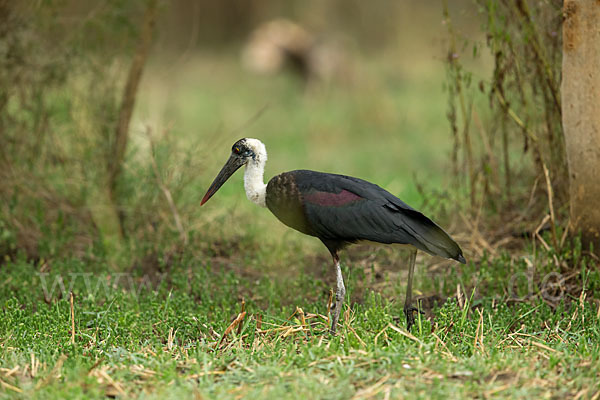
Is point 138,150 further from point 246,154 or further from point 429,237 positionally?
point 429,237

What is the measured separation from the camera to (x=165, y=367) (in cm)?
369

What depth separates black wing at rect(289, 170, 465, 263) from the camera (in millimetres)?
4570

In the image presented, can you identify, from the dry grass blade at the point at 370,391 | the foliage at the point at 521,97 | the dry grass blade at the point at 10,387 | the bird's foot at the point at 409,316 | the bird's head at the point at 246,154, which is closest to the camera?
the dry grass blade at the point at 370,391

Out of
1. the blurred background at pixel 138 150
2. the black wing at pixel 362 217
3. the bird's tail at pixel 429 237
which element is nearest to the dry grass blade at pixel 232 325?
the black wing at pixel 362 217

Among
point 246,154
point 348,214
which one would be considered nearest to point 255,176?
point 246,154

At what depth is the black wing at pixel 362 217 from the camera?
4570 mm

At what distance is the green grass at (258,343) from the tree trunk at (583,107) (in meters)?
0.63

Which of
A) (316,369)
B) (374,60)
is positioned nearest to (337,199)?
(316,369)

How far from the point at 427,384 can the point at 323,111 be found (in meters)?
9.91

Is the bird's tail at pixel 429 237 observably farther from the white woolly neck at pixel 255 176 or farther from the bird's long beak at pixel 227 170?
the bird's long beak at pixel 227 170

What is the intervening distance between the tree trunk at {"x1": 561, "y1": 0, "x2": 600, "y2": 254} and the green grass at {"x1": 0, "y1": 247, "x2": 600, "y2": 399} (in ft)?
2.07

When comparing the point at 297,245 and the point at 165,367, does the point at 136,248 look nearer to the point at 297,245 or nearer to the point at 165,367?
the point at 297,245

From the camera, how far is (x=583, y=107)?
496cm

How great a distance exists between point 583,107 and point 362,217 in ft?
5.10
